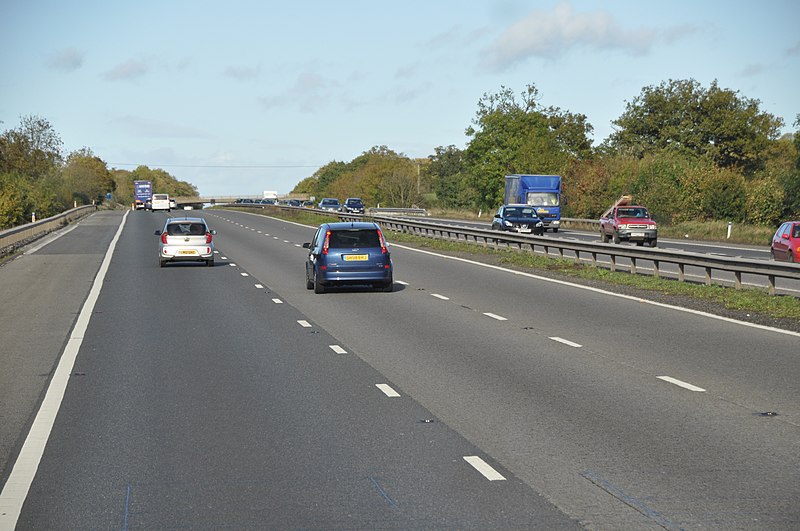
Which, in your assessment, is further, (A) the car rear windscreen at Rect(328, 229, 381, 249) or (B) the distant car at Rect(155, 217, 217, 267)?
(B) the distant car at Rect(155, 217, 217, 267)

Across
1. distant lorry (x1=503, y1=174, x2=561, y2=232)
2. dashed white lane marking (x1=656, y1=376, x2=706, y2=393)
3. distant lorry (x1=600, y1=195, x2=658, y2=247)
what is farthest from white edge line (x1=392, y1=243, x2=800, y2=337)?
distant lorry (x1=503, y1=174, x2=561, y2=232)

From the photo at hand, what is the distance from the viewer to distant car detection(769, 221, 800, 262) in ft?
85.0

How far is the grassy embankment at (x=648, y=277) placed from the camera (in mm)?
18016

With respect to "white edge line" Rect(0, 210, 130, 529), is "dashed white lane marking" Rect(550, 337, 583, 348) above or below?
below

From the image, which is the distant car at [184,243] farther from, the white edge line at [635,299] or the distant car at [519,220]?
the distant car at [519,220]

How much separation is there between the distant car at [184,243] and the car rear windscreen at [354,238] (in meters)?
9.02

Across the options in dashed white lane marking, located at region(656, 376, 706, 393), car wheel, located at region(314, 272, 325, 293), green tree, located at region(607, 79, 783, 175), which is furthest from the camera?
green tree, located at region(607, 79, 783, 175)

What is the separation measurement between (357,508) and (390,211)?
88.3m

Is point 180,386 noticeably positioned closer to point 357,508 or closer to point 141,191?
point 357,508

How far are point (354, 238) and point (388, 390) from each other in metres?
11.7

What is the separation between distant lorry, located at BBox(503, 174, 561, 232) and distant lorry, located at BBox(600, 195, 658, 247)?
11.8 meters

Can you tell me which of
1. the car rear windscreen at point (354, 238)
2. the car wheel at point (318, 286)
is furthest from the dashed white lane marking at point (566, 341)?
the car wheel at point (318, 286)

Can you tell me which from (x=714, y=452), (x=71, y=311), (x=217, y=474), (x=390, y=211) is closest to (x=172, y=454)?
(x=217, y=474)

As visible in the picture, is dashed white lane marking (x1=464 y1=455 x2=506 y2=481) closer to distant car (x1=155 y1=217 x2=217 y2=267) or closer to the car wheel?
the car wheel
